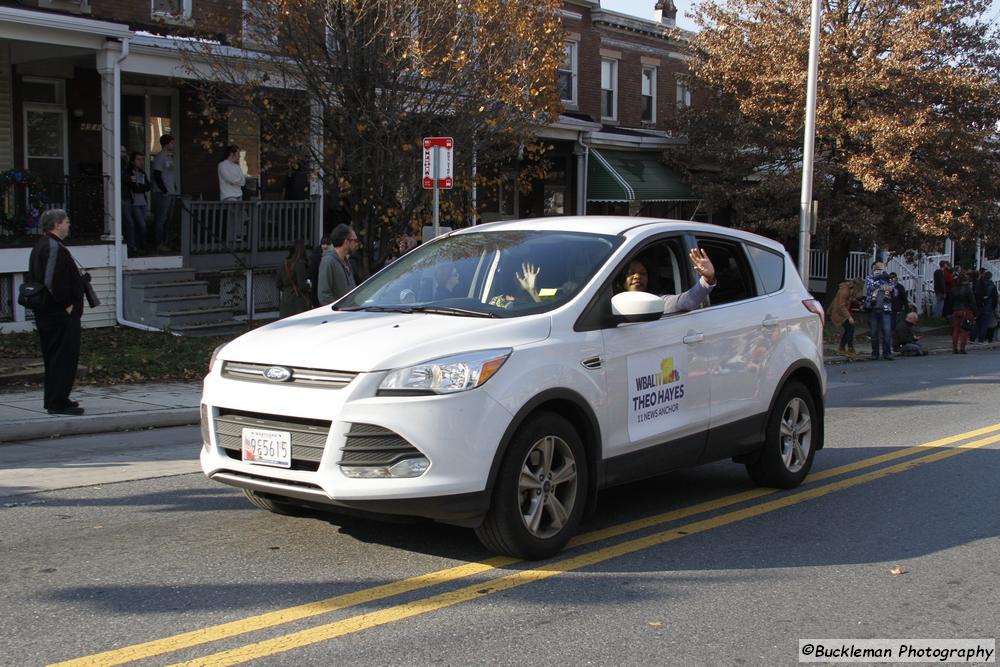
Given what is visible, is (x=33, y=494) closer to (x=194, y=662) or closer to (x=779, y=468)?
(x=194, y=662)

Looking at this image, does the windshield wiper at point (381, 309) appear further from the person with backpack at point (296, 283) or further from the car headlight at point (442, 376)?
the person with backpack at point (296, 283)

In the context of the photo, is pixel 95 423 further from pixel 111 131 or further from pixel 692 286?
pixel 111 131

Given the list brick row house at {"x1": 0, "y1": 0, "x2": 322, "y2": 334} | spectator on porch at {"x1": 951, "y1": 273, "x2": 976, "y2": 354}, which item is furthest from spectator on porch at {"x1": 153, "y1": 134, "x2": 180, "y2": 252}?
spectator on porch at {"x1": 951, "y1": 273, "x2": 976, "y2": 354}

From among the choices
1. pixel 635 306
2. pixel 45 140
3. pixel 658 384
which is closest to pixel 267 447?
pixel 635 306

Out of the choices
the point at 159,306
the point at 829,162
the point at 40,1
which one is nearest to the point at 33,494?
the point at 159,306

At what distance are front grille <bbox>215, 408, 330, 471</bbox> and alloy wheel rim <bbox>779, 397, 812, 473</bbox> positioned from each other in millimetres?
3659

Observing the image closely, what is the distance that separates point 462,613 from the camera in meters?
4.80

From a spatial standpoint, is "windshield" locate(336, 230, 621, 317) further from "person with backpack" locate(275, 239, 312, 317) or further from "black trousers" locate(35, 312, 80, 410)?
"person with backpack" locate(275, 239, 312, 317)

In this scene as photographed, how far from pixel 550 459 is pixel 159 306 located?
12323 millimetres

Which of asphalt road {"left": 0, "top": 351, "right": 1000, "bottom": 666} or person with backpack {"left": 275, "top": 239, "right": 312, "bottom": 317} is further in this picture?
person with backpack {"left": 275, "top": 239, "right": 312, "bottom": 317}

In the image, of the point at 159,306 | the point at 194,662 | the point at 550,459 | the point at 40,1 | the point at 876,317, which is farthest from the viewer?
the point at 876,317

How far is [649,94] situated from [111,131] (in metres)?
19.1

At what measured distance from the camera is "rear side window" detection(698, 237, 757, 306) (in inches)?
281

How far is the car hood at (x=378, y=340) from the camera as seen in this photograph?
5.17 meters
